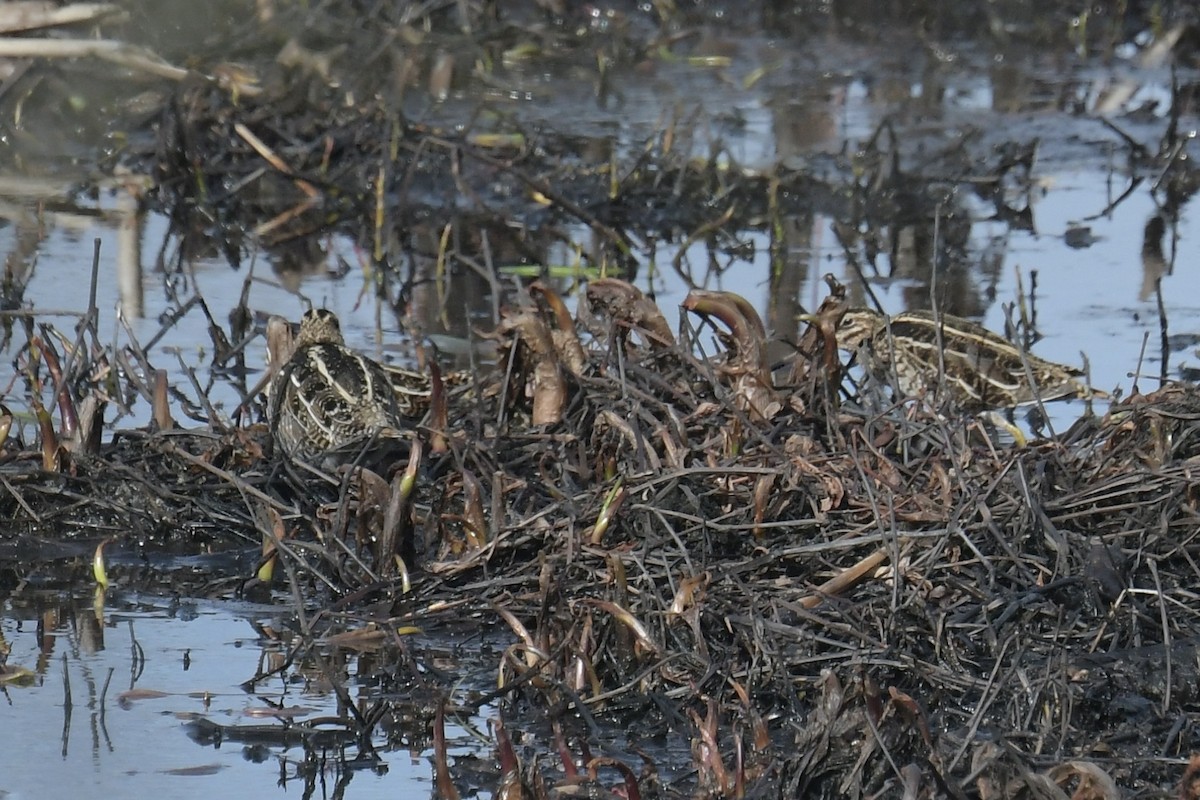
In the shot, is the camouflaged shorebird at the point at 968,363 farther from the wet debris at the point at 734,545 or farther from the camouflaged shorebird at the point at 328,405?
the camouflaged shorebird at the point at 328,405

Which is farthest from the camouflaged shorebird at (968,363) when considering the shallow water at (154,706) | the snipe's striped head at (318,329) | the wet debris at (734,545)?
the shallow water at (154,706)

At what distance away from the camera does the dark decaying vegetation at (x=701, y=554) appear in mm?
4043

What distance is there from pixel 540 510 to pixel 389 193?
5.08m

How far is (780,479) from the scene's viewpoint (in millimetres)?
4918

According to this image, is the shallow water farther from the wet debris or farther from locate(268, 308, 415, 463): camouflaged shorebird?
locate(268, 308, 415, 463): camouflaged shorebird

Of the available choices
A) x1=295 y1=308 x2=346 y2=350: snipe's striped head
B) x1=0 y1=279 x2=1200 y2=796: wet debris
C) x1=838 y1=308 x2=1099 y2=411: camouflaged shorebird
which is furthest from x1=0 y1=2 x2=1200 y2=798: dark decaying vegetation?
x1=838 y1=308 x2=1099 y2=411: camouflaged shorebird

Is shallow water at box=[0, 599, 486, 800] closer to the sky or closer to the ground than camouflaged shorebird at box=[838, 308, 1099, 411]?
closer to the ground

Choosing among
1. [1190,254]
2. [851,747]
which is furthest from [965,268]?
[851,747]

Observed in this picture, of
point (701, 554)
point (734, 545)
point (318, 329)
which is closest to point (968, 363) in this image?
point (318, 329)

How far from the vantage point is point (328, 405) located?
5.78 meters

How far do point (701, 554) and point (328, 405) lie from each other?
1391mm

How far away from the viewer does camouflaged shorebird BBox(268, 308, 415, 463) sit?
18.7 feet

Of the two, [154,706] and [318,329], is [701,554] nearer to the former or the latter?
[154,706]

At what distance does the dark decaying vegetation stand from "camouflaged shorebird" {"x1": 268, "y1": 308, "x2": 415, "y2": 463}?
9 cm
